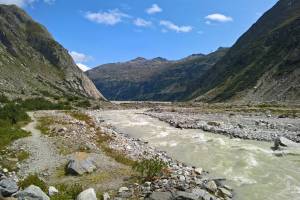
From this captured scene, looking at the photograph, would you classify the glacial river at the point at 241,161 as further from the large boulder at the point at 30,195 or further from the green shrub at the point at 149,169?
the large boulder at the point at 30,195

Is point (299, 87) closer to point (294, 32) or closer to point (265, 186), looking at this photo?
point (294, 32)

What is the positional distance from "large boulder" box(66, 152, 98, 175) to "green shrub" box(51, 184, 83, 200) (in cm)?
287

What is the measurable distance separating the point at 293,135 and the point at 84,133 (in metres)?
22.7

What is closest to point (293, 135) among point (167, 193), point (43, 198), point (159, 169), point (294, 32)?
point (159, 169)

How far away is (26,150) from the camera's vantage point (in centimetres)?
2998

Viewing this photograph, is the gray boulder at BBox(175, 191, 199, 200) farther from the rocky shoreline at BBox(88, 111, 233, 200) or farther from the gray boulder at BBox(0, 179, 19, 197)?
the gray boulder at BBox(0, 179, 19, 197)

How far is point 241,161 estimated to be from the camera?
102ft

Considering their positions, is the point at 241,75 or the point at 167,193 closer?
the point at 167,193

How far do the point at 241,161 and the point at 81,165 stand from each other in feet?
42.5

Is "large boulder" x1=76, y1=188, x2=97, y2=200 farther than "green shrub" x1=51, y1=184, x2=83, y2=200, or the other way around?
"green shrub" x1=51, y1=184, x2=83, y2=200

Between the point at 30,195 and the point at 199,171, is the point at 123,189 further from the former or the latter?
the point at 199,171

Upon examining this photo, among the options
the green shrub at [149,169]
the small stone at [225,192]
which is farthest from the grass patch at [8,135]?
the small stone at [225,192]

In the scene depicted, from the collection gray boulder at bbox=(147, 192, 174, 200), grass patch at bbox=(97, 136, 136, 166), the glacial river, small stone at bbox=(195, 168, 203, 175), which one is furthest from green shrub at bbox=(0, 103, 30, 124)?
gray boulder at bbox=(147, 192, 174, 200)

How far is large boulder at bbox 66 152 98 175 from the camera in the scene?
2379cm
